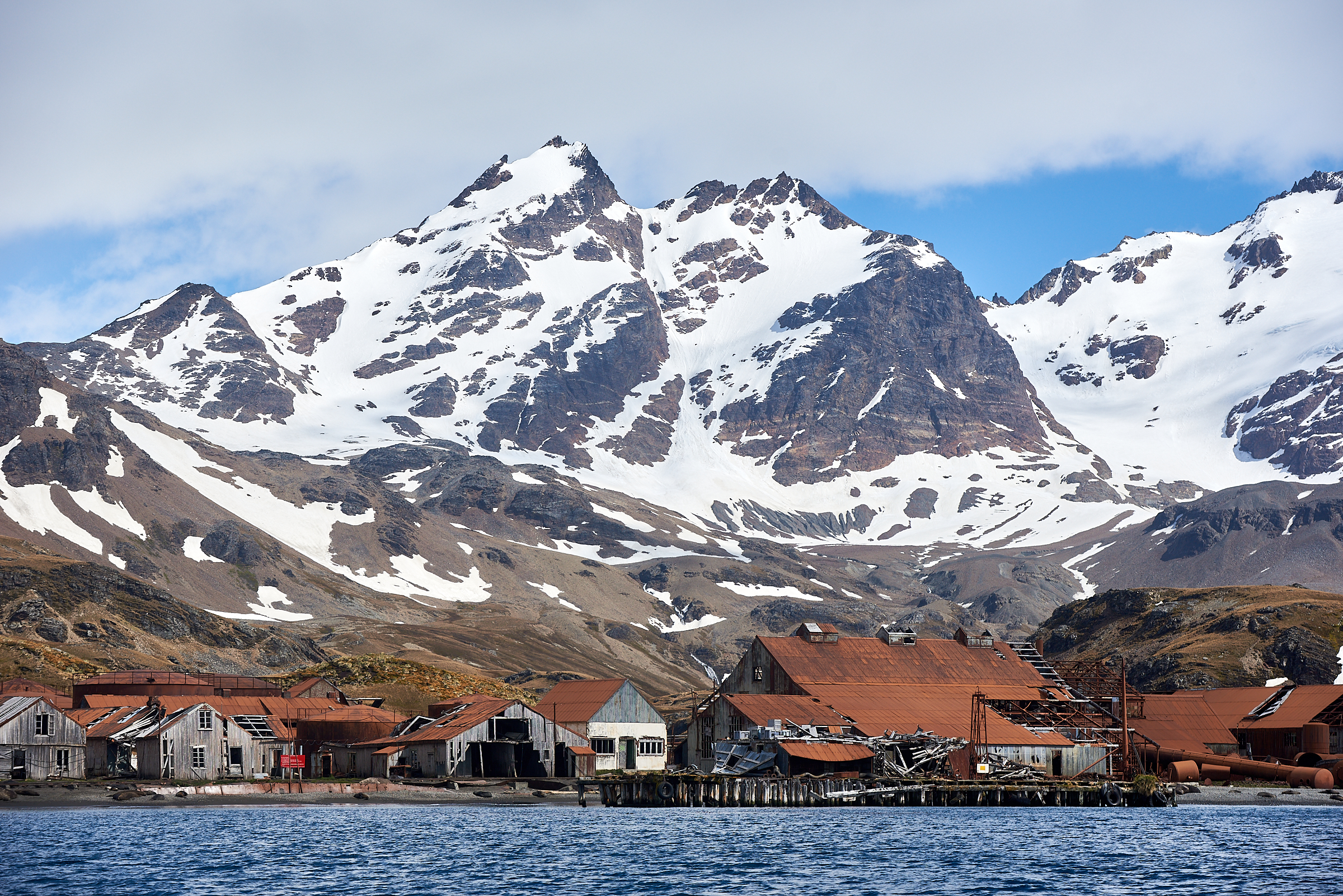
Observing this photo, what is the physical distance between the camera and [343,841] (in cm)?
6819

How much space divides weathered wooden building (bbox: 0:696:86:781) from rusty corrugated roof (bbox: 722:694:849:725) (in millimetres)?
43117

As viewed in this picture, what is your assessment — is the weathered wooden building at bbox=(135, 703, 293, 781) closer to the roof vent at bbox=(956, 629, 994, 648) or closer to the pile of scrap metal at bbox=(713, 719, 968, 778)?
the pile of scrap metal at bbox=(713, 719, 968, 778)

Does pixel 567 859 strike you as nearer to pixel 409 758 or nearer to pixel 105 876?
pixel 105 876

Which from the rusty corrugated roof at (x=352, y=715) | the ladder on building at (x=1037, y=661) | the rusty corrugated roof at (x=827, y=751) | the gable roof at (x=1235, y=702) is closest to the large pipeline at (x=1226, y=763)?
the gable roof at (x=1235, y=702)

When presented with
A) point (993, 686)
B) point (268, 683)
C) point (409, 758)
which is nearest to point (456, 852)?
point (409, 758)

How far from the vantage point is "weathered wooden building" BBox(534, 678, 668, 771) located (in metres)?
108

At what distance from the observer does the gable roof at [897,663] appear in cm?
10712

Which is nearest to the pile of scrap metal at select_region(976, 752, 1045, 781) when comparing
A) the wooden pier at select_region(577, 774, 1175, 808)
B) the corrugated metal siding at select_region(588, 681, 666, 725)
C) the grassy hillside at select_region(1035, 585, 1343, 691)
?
the wooden pier at select_region(577, 774, 1175, 808)

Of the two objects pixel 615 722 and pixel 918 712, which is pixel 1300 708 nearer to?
pixel 918 712

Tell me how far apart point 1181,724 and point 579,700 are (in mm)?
45382

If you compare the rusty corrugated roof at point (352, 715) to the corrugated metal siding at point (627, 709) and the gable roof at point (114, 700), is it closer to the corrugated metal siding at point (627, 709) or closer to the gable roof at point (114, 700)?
the gable roof at point (114, 700)

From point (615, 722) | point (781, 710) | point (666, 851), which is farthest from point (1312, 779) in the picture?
point (666, 851)

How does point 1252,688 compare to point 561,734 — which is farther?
point 1252,688

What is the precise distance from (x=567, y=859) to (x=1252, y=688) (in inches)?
2937
